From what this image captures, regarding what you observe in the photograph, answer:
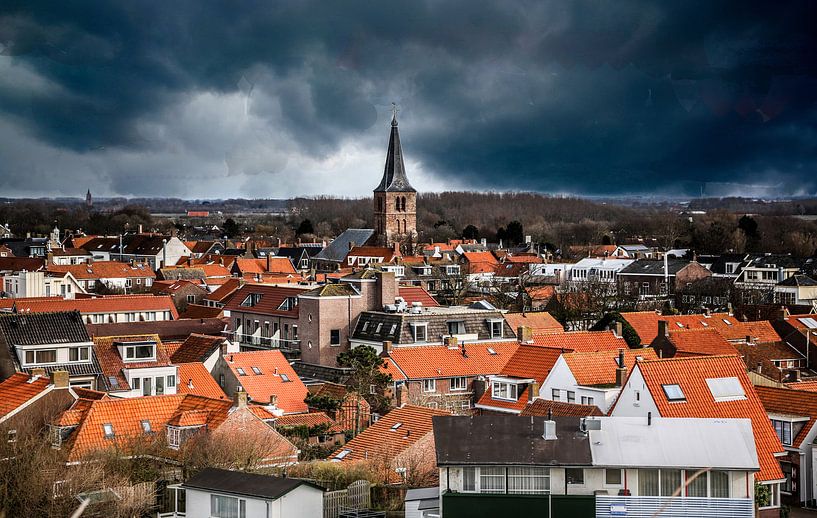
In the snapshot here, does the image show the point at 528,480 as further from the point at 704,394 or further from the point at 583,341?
the point at 583,341

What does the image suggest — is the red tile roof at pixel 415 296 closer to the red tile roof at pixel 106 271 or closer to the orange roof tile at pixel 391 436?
the orange roof tile at pixel 391 436

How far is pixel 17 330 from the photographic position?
4091 cm

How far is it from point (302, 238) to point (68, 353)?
136988 mm

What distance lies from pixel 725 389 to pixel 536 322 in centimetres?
2728

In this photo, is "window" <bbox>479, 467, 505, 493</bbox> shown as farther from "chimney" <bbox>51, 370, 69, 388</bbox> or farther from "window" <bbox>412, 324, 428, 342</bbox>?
"window" <bbox>412, 324, 428, 342</bbox>

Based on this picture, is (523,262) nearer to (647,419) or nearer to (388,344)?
(388,344)

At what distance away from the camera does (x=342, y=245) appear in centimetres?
14088

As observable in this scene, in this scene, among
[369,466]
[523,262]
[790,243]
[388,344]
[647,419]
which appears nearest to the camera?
[647,419]

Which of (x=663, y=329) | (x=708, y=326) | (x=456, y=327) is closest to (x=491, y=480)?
(x=456, y=327)

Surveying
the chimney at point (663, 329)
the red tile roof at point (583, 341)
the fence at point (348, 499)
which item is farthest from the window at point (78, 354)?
the chimney at point (663, 329)

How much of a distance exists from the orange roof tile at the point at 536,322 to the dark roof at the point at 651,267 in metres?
45.4

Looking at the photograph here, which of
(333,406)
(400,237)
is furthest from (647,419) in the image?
(400,237)

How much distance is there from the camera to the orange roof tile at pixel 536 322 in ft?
186

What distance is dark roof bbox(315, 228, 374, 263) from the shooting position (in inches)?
5425
